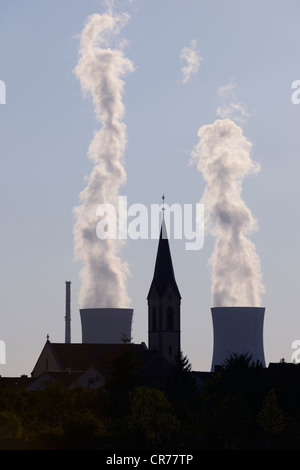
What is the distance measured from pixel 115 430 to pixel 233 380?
15.9m

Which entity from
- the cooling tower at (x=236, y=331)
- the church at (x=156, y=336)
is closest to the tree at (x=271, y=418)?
the cooling tower at (x=236, y=331)

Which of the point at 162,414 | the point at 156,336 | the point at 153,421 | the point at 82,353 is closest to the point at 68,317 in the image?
the point at 156,336

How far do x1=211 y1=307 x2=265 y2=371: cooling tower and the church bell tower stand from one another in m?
10.3

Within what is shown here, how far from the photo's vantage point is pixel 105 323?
12388 centimetres

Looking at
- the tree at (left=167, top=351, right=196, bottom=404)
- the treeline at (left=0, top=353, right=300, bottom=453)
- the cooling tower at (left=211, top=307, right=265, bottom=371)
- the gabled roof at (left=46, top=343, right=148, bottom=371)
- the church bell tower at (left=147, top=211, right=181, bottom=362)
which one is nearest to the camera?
the treeline at (left=0, top=353, right=300, bottom=453)

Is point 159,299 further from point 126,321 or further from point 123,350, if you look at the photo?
point 123,350

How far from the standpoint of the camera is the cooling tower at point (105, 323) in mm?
123562

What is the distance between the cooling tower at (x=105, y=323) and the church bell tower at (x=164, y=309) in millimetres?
2884

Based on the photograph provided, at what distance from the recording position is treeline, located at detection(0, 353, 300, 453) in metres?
60.5

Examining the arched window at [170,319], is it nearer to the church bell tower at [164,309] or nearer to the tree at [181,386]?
the church bell tower at [164,309]

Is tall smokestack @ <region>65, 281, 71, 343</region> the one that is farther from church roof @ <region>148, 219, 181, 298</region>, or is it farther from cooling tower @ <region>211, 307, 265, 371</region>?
cooling tower @ <region>211, 307, 265, 371</region>

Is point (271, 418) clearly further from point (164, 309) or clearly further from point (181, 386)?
point (164, 309)

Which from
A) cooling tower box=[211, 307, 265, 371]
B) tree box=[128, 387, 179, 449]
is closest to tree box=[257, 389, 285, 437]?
tree box=[128, 387, 179, 449]
